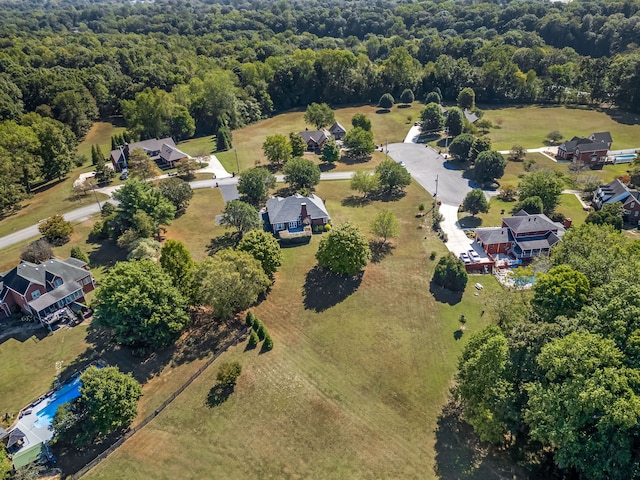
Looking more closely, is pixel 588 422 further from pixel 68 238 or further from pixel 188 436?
pixel 68 238

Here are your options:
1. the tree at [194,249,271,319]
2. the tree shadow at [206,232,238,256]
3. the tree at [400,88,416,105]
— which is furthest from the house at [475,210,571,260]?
the tree at [400,88,416,105]

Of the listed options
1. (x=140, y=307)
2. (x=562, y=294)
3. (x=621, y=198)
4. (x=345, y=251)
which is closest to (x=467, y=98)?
(x=621, y=198)

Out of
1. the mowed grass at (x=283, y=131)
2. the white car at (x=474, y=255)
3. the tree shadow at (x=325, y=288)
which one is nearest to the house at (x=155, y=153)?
the mowed grass at (x=283, y=131)

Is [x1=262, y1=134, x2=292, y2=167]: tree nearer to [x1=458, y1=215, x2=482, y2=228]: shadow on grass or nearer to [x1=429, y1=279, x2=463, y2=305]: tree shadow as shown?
[x1=458, y1=215, x2=482, y2=228]: shadow on grass

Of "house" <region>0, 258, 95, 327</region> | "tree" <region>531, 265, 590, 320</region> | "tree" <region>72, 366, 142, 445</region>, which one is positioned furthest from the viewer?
"house" <region>0, 258, 95, 327</region>

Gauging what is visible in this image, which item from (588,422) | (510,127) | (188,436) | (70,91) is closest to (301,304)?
(188,436)

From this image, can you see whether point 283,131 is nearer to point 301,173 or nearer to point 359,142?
point 359,142

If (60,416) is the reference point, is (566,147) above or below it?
below
